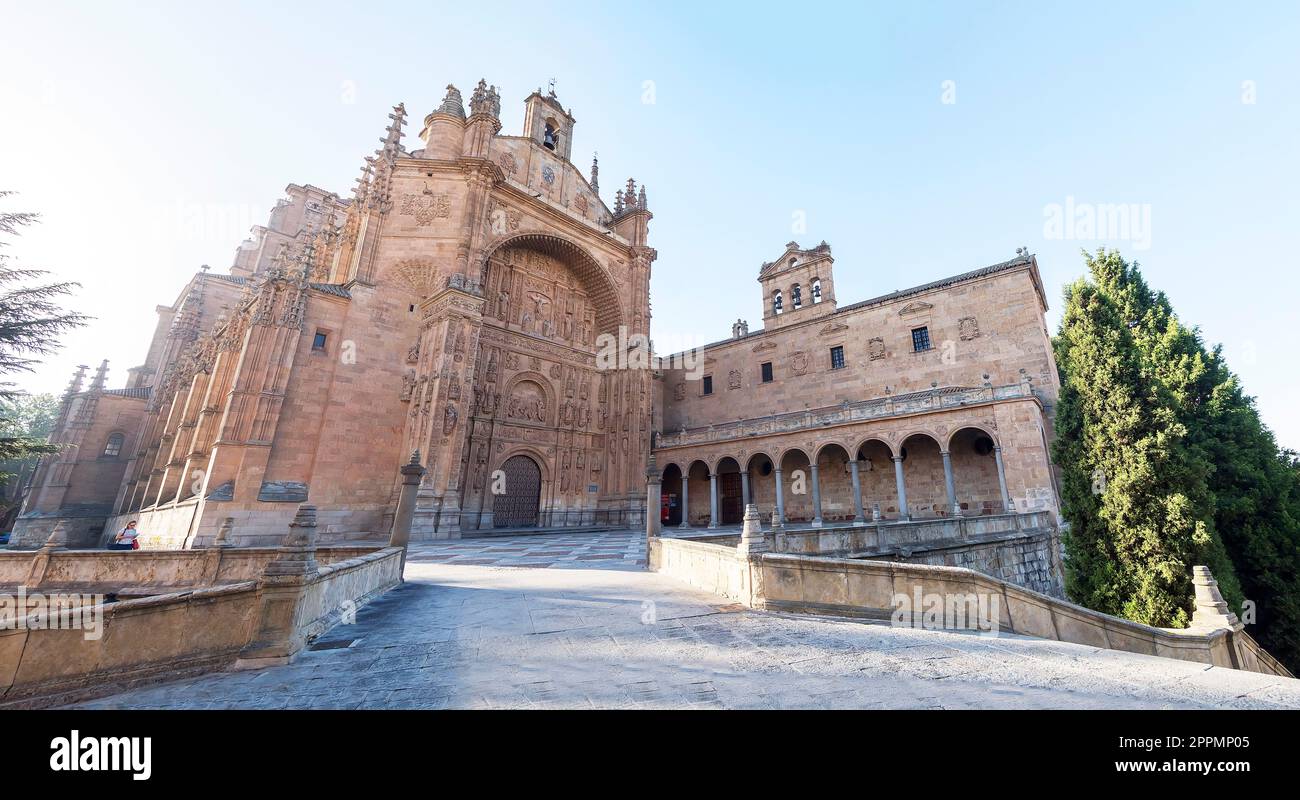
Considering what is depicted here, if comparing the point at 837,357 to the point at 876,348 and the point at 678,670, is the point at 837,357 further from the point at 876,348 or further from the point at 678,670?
the point at 678,670

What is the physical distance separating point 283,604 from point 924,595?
7.34m

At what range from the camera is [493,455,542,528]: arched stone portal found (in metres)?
21.6

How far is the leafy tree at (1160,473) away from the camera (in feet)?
36.0

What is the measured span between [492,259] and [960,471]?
24107mm

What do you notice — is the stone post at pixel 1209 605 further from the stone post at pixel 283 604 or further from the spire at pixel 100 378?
the spire at pixel 100 378

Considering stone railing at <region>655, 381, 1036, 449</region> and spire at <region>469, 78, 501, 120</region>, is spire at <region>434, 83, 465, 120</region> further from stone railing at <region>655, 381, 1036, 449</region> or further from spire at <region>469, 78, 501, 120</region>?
stone railing at <region>655, 381, 1036, 449</region>

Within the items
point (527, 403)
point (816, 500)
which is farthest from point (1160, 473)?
point (527, 403)

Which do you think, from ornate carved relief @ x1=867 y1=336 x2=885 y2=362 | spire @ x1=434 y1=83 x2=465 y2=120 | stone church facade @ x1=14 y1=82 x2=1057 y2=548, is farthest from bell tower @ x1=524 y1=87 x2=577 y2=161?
ornate carved relief @ x1=867 y1=336 x2=885 y2=362

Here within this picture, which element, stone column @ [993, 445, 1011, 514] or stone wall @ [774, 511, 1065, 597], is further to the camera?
stone column @ [993, 445, 1011, 514]

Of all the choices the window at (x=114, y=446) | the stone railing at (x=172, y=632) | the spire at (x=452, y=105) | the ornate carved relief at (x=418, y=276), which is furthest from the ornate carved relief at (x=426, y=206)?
the window at (x=114, y=446)

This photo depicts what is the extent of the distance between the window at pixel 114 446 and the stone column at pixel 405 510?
34124 mm

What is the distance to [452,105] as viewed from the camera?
23.3 metres

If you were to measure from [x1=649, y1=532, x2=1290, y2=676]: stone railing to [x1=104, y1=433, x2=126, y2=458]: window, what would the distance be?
40304 millimetres
